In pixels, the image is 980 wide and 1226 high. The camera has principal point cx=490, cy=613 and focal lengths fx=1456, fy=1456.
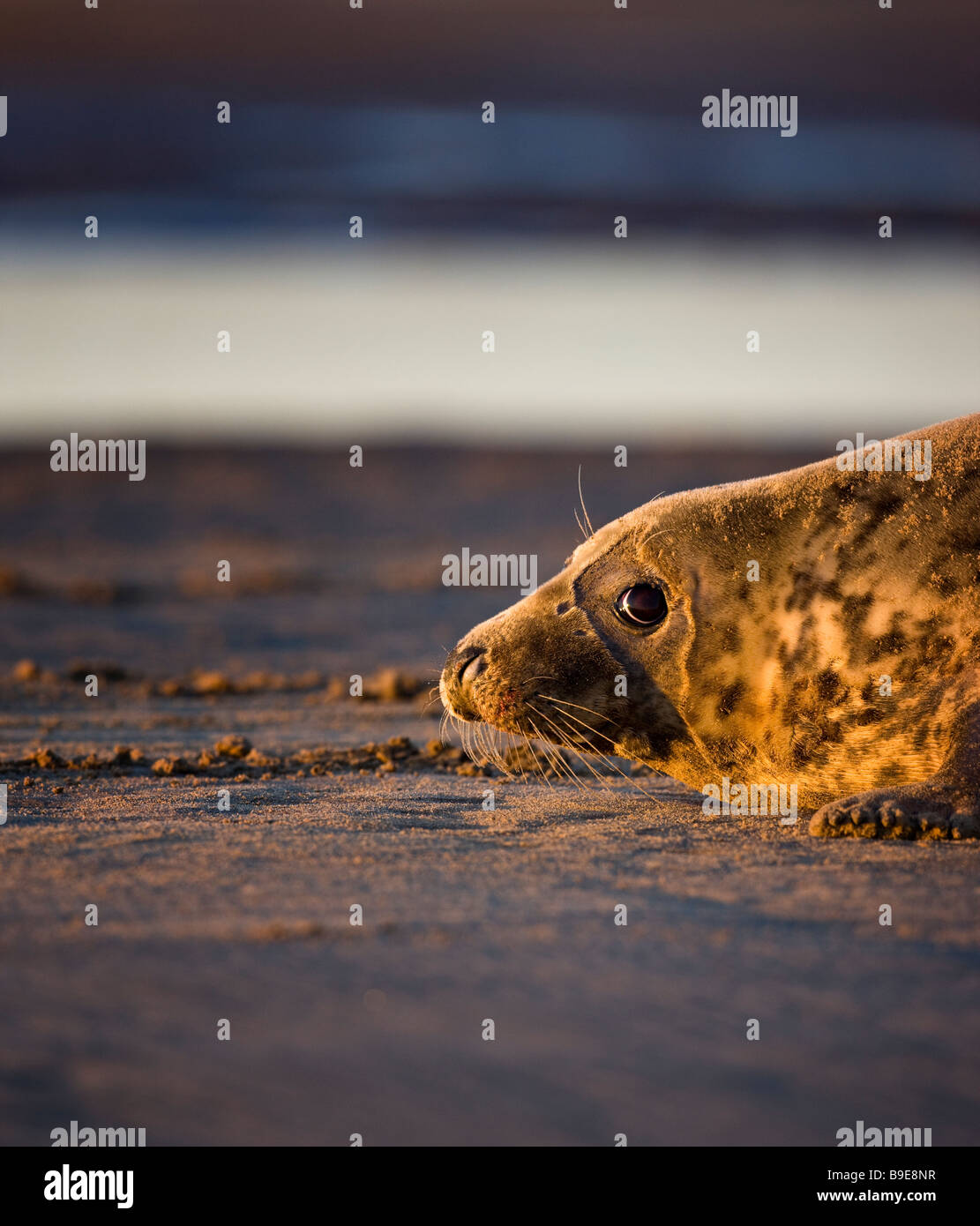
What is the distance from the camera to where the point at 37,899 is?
4.76 meters

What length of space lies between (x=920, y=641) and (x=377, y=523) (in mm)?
34530

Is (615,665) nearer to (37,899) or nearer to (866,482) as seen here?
(866,482)

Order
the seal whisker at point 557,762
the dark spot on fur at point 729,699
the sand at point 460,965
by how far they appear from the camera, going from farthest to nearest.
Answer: the seal whisker at point 557,762, the dark spot on fur at point 729,699, the sand at point 460,965

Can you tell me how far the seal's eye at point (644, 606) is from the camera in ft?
21.6

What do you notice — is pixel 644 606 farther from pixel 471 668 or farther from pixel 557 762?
pixel 557 762

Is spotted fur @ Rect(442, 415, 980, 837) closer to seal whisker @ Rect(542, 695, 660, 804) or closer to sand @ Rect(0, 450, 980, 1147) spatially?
seal whisker @ Rect(542, 695, 660, 804)

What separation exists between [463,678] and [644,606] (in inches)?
35.3

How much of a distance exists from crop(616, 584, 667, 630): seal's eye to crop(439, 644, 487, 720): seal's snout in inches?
26.9

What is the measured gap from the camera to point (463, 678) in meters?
6.73

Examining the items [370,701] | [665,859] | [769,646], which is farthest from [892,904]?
[370,701]

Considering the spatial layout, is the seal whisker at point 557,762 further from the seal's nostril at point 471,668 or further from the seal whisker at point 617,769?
the seal's nostril at point 471,668

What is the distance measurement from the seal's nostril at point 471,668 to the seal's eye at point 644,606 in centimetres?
67

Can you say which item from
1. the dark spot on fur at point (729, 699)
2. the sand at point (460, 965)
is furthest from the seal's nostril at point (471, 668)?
the dark spot on fur at point (729, 699)
